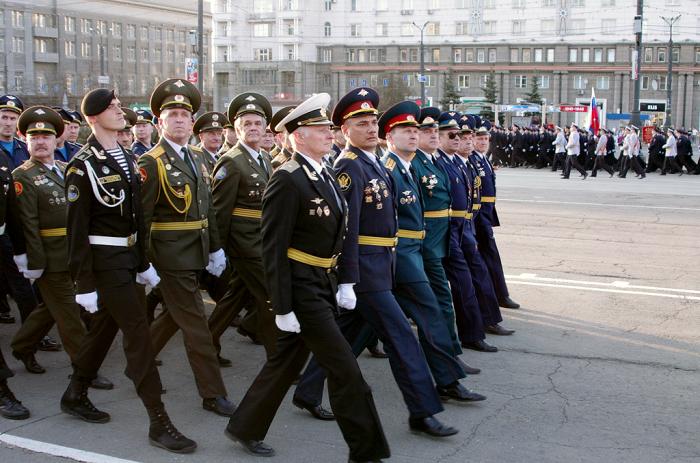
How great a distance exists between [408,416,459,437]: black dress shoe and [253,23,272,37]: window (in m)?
98.4

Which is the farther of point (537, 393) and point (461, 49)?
point (461, 49)

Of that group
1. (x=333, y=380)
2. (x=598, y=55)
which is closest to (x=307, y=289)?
(x=333, y=380)

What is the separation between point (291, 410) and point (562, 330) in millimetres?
3356

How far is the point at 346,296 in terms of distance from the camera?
5316mm

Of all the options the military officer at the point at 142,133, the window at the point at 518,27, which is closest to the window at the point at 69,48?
the window at the point at 518,27

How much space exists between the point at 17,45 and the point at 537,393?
100091 millimetres

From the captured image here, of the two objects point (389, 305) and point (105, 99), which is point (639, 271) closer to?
point (389, 305)

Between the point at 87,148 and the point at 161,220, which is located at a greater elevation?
the point at 87,148

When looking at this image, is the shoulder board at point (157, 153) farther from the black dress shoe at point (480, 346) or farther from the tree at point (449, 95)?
the tree at point (449, 95)

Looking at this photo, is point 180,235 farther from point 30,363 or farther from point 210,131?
point 210,131

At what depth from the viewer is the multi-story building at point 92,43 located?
311 ft

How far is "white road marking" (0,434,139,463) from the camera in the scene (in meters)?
5.29

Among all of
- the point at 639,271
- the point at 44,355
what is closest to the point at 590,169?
the point at 639,271

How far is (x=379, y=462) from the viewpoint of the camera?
5.06 m
